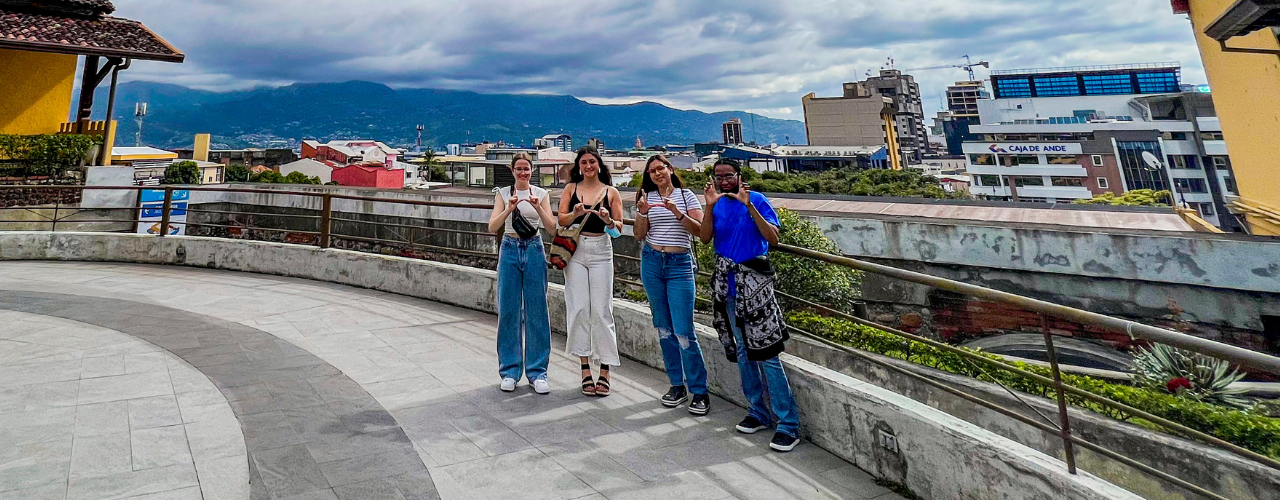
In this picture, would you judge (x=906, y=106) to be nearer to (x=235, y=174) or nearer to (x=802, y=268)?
(x=235, y=174)

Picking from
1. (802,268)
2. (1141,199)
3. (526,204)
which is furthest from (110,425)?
(1141,199)

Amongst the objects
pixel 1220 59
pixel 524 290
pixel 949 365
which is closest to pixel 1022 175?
pixel 1220 59

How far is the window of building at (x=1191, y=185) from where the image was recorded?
202ft

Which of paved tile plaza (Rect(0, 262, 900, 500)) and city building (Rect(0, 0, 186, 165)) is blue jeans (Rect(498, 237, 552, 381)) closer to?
paved tile plaza (Rect(0, 262, 900, 500))

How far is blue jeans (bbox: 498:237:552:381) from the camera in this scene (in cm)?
407

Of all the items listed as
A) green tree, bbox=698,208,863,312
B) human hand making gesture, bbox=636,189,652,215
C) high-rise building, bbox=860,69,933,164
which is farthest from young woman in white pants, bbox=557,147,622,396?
high-rise building, bbox=860,69,933,164

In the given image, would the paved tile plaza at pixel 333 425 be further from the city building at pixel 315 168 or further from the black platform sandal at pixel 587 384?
the city building at pixel 315 168

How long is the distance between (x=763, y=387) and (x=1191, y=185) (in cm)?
8443

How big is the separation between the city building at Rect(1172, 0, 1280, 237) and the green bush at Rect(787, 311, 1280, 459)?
17.5 feet

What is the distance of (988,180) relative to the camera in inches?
2972

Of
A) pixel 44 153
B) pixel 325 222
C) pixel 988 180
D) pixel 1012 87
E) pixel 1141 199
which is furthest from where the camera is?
pixel 1012 87

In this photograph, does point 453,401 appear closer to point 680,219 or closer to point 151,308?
point 680,219

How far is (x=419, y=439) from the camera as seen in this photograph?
3232 mm

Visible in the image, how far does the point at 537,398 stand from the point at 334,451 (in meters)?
1.28
